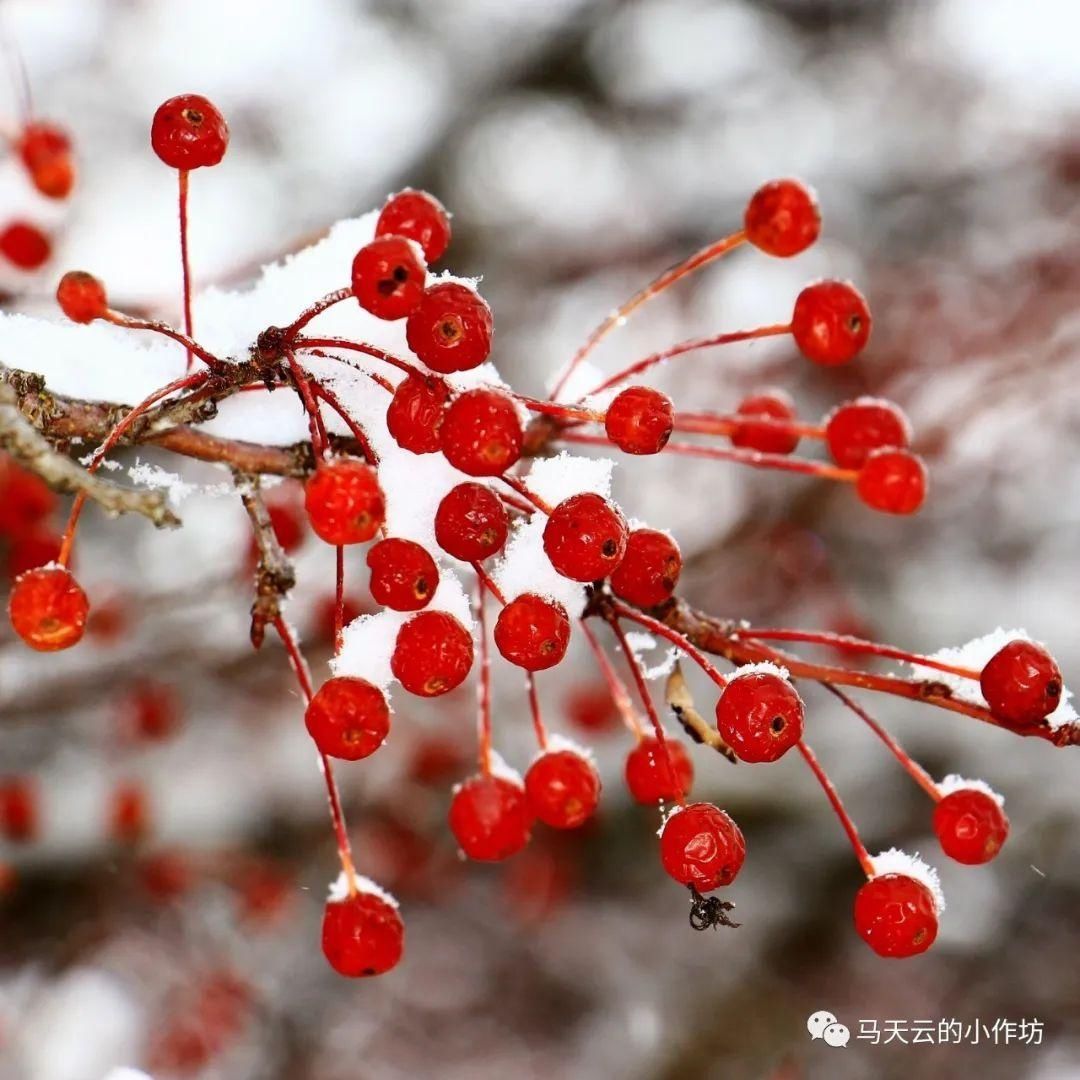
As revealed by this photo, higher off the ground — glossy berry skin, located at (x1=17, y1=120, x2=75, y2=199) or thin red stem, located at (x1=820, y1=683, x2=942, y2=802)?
glossy berry skin, located at (x1=17, y1=120, x2=75, y2=199)

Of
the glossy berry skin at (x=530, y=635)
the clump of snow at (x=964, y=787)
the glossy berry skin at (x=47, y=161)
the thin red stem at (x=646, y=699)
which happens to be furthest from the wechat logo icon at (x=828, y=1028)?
the glossy berry skin at (x=47, y=161)

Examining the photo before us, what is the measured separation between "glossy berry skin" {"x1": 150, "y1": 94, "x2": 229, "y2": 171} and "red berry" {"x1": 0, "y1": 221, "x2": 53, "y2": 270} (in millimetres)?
1738

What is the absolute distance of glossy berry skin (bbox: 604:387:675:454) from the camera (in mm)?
1399

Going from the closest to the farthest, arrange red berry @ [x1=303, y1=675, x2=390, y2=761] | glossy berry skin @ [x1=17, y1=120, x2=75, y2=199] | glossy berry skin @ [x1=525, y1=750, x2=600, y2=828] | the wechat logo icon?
red berry @ [x1=303, y1=675, x2=390, y2=761] < glossy berry skin @ [x1=525, y1=750, x2=600, y2=828] < glossy berry skin @ [x1=17, y1=120, x2=75, y2=199] < the wechat logo icon

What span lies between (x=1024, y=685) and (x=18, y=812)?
3981 millimetres

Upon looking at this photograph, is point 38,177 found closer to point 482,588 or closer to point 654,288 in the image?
point 654,288

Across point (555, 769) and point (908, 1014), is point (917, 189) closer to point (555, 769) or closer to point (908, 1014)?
point (908, 1014)

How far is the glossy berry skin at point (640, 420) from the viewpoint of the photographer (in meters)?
1.40

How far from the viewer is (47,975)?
446 cm

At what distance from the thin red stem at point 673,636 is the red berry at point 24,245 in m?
2.35

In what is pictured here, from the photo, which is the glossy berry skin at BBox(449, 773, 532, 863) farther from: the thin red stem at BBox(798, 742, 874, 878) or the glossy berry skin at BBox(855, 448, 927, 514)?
the glossy berry skin at BBox(855, 448, 927, 514)

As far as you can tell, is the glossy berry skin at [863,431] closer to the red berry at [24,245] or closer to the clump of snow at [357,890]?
the clump of snow at [357,890]

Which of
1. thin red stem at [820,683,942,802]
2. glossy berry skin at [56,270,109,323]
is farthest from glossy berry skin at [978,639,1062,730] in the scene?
glossy berry skin at [56,270,109,323]

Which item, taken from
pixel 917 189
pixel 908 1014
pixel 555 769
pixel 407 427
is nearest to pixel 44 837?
pixel 555 769
